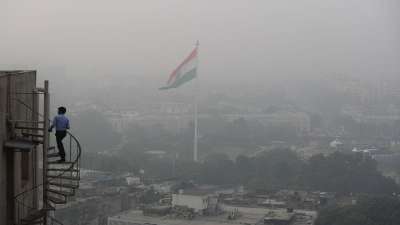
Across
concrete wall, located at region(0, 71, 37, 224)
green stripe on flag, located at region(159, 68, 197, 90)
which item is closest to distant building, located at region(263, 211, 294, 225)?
green stripe on flag, located at region(159, 68, 197, 90)

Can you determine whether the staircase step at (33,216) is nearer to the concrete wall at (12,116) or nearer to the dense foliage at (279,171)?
the concrete wall at (12,116)

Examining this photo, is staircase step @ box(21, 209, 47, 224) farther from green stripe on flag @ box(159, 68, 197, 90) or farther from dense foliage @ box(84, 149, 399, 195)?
green stripe on flag @ box(159, 68, 197, 90)

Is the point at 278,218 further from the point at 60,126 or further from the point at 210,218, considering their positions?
the point at 60,126

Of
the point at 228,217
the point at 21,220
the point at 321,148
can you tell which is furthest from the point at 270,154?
the point at 21,220

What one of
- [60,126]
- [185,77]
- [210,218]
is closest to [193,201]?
[210,218]

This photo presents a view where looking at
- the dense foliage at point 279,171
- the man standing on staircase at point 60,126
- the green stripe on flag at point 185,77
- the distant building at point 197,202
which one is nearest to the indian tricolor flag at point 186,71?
the green stripe on flag at point 185,77

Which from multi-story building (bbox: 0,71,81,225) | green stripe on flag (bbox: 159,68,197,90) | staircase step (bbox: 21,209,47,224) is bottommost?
staircase step (bbox: 21,209,47,224)

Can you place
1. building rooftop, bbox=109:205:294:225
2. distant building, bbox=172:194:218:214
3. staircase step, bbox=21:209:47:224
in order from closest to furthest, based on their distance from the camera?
staircase step, bbox=21:209:47:224 < building rooftop, bbox=109:205:294:225 < distant building, bbox=172:194:218:214

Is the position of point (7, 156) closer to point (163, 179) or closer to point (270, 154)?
point (163, 179)

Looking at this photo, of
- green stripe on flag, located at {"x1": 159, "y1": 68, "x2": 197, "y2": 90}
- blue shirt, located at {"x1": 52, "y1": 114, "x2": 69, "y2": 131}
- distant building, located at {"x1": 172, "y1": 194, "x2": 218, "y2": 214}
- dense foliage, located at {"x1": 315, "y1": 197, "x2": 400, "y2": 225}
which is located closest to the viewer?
blue shirt, located at {"x1": 52, "y1": 114, "x2": 69, "y2": 131}
